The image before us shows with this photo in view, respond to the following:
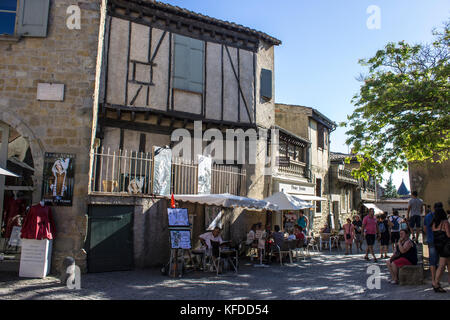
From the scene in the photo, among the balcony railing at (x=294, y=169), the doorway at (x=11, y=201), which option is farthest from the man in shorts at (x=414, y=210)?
the doorway at (x=11, y=201)

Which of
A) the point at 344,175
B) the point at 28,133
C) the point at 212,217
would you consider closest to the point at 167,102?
the point at 212,217

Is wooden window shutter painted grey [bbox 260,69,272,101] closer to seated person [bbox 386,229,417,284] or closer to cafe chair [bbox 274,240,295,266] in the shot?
cafe chair [bbox 274,240,295,266]

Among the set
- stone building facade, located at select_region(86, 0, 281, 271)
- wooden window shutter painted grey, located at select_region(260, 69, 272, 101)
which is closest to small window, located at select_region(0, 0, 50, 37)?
stone building facade, located at select_region(86, 0, 281, 271)

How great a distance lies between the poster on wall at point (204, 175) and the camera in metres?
11.8

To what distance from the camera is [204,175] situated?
12070 millimetres

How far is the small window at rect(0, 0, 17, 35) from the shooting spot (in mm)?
9141

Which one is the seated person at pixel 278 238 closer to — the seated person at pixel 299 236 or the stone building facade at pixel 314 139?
the seated person at pixel 299 236

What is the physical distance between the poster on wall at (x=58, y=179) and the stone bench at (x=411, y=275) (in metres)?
7.41

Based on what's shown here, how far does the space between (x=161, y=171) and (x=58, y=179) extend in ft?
8.88

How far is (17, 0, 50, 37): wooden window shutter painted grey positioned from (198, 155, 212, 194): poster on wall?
18.5 feet

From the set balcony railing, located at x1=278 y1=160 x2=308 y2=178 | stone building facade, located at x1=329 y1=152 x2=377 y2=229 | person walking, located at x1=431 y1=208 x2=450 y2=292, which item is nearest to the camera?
person walking, located at x1=431 y1=208 x2=450 y2=292

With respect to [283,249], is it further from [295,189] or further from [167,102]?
[295,189]
